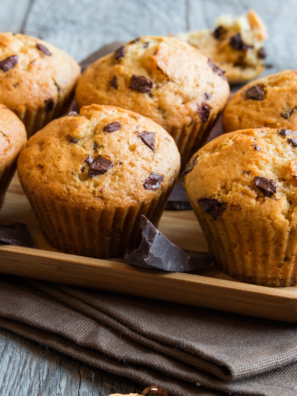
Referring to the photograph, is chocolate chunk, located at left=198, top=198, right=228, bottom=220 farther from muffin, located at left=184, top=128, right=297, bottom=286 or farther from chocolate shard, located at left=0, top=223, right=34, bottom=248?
chocolate shard, located at left=0, top=223, right=34, bottom=248

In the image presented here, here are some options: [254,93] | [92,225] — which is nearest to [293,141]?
[254,93]

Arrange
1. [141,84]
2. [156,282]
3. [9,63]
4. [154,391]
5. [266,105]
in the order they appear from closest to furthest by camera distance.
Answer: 1. [154,391]
2. [156,282]
3. [266,105]
4. [141,84]
5. [9,63]

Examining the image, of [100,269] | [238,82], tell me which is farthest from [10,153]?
[238,82]

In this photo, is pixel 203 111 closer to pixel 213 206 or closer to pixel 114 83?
pixel 114 83

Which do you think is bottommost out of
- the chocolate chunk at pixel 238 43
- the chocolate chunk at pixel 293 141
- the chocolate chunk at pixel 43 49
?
the chocolate chunk at pixel 43 49

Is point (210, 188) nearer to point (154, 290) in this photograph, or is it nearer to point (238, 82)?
point (154, 290)

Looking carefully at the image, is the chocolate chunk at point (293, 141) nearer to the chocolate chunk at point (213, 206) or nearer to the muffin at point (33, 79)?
the chocolate chunk at point (213, 206)

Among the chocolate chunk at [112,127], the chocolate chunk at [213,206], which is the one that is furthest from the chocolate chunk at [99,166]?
the chocolate chunk at [213,206]
